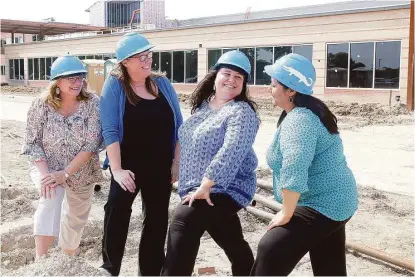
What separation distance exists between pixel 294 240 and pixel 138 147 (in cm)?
139

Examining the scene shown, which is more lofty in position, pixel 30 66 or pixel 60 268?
pixel 30 66

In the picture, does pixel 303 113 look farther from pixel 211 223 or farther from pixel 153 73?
pixel 153 73

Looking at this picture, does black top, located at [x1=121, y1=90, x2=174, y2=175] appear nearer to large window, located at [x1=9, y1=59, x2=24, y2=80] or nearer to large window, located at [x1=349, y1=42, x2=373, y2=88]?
large window, located at [x1=349, y1=42, x2=373, y2=88]

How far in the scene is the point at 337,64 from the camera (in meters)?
21.4

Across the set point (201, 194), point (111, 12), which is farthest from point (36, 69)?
point (201, 194)

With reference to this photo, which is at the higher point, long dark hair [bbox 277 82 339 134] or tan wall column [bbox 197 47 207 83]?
tan wall column [bbox 197 47 207 83]

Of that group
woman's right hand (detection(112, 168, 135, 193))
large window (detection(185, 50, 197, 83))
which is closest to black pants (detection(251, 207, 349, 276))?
woman's right hand (detection(112, 168, 135, 193))

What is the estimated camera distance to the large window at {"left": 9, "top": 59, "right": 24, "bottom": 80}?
1698 inches

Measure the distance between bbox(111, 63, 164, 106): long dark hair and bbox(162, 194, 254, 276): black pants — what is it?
3.00ft

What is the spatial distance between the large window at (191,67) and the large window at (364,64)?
8.72 metres

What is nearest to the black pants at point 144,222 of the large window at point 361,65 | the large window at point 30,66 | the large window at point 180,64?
the large window at point 361,65

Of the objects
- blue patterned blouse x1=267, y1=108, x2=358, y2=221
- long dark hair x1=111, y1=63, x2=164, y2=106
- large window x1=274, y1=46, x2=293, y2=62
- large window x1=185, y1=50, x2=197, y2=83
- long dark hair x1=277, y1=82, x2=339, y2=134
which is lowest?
blue patterned blouse x1=267, y1=108, x2=358, y2=221

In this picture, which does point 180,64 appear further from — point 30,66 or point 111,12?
point 111,12

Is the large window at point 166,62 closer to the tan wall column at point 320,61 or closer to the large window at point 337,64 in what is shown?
the tan wall column at point 320,61
